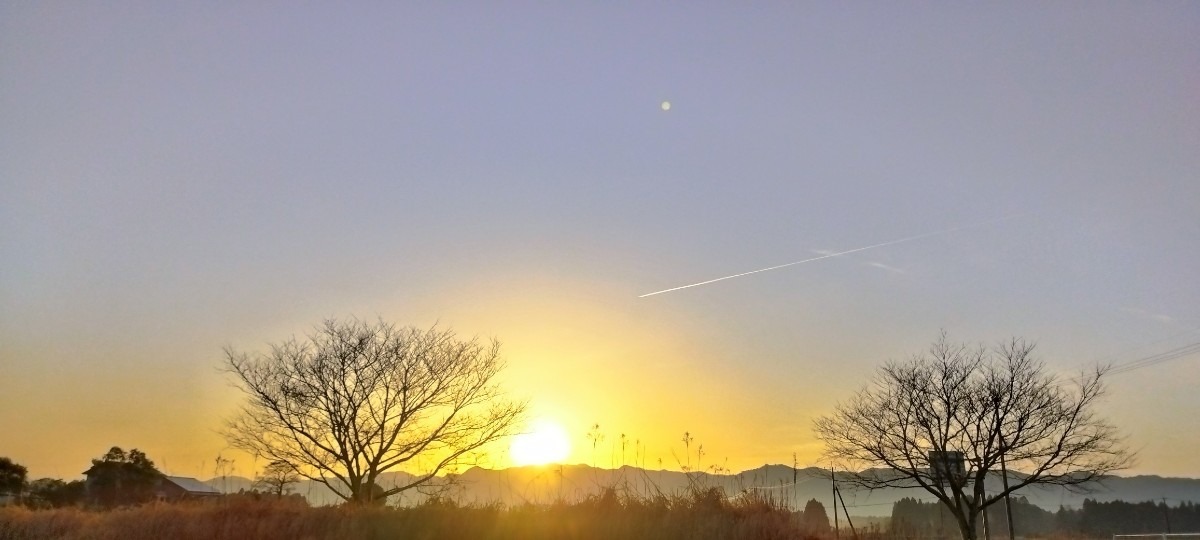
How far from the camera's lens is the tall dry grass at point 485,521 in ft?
29.5

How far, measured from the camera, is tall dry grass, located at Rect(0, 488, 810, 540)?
9000 mm

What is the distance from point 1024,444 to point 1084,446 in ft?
7.02

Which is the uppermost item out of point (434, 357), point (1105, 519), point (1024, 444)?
point (434, 357)

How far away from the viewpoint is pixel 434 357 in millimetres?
28312

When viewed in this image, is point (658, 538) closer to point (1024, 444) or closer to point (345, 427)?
point (345, 427)

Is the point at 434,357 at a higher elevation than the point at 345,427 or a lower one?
higher

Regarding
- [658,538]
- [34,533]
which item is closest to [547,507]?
[658,538]

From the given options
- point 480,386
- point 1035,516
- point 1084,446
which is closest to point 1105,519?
point 1035,516

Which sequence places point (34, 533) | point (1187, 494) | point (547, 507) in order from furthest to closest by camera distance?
point (1187, 494)
point (34, 533)
point (547, 507)

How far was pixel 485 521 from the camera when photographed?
10.1 meters

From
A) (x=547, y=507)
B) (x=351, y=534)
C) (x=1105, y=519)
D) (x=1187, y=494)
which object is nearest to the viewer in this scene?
(x=351, y=534)

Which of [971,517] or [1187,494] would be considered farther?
[1187,494]

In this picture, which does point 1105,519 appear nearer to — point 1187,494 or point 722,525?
point 1187,494

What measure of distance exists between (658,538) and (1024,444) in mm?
29705
